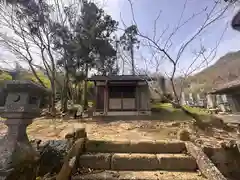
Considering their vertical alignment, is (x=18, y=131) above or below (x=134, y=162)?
above

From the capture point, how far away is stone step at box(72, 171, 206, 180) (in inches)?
104

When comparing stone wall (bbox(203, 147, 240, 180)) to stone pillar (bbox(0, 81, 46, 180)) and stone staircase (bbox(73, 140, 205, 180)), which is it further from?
stone pillar (bbox(0, 81, 46, 180))

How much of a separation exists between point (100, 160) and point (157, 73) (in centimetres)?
404

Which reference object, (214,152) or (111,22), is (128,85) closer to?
(111,22)

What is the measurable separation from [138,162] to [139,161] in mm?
30

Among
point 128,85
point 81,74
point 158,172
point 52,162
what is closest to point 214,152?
point 158,172

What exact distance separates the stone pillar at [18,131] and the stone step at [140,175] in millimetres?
920

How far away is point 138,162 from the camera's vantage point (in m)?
3.06

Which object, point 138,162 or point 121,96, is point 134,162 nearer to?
point 138,162

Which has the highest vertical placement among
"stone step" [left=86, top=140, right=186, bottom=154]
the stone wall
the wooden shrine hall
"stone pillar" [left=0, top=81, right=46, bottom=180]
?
the wooden shrine hall

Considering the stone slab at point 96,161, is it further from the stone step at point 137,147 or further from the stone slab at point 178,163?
the stone slab at point 178,163

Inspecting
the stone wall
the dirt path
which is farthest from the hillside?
the stone wall

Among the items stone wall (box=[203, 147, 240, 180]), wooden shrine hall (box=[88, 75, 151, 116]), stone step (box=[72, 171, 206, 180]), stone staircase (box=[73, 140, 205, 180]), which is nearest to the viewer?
stone step (box=[72, 171, 206, 180])

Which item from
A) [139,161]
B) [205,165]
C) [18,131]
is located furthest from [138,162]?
[18,131]
